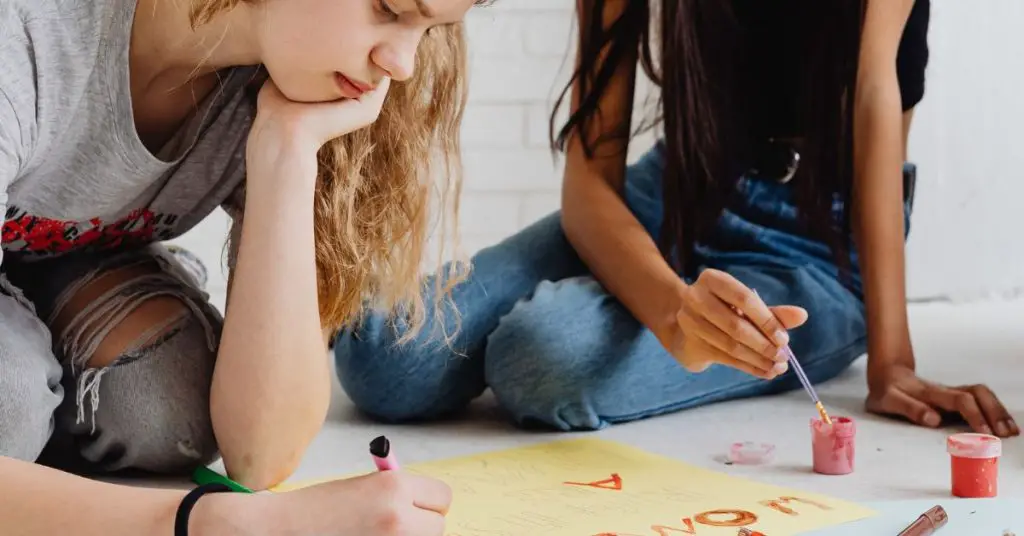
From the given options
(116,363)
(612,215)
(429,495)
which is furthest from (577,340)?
(429,495)

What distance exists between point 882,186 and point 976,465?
1.35ft

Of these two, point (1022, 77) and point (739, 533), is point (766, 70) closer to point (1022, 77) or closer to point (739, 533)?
point (739, 533)

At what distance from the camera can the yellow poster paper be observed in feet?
3.14

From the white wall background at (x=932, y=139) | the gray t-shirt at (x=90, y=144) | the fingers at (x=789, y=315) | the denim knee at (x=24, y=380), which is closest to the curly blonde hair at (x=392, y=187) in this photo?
the gray t-shirt at (x=90, y=144)

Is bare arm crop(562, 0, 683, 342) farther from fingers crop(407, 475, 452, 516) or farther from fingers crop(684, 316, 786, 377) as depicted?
fingers crop(407, 475, 452, 516)

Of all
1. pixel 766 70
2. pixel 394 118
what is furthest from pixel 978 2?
pixel 394 118

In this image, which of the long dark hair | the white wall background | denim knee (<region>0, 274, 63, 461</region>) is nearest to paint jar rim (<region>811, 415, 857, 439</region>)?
the long dark hair

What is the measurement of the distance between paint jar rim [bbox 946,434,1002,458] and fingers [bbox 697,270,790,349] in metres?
0.16

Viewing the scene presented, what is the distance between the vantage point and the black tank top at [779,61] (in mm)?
Result: 1490

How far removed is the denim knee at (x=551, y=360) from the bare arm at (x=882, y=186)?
0.95 ft

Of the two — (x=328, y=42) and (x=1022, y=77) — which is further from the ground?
(x=328, y=42)

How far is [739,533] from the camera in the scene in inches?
36.3

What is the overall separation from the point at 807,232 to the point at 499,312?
1.24 ft

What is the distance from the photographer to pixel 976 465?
1037mm
